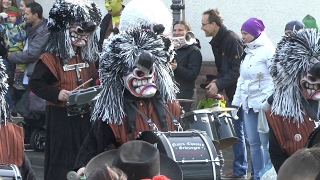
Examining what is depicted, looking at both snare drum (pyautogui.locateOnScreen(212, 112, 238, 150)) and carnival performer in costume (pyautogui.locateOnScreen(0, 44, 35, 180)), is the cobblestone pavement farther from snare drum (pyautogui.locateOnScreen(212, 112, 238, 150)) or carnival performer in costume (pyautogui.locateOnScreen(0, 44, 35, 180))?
carnival performer in costume (pyautogui.locateOnScreen(0, 44, 35, 180))

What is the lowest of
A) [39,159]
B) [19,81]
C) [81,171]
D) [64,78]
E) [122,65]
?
[39,159]

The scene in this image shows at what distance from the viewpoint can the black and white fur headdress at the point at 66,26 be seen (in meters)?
6.74

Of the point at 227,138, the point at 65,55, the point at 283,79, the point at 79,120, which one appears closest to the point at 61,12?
the point at 65,55

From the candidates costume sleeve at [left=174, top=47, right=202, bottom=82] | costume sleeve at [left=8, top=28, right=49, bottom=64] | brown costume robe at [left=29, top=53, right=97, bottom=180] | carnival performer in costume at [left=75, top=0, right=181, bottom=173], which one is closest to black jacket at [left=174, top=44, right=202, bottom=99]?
costume sleeve at [left=174, top=47, right=202, bottom=82]

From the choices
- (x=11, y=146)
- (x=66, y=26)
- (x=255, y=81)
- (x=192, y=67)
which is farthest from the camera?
(x=192, y=67)

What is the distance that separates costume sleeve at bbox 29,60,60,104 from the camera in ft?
21.8

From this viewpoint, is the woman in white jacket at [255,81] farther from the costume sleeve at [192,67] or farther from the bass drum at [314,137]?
the bass drum at [314,137]

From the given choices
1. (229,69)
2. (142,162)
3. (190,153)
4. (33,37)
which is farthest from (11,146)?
(33,37)

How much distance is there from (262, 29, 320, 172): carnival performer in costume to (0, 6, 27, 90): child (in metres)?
4.99

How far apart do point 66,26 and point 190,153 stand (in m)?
2.57

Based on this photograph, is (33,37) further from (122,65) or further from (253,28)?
(122,65)

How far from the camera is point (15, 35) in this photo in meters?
9.76

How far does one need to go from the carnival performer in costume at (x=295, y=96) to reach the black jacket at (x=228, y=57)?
2821 mm

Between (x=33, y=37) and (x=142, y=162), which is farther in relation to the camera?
(x=33, y=37)
